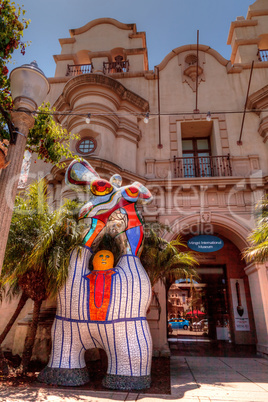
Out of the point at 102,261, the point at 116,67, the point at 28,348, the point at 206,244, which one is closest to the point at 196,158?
the point at 206,244

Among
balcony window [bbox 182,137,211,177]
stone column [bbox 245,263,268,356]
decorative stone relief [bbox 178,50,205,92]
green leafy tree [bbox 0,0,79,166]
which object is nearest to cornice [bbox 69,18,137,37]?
decorative stone relief [bbox 178,50,205,92]

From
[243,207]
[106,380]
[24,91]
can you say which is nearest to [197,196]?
[243,207]

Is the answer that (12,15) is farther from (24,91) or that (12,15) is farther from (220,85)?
(220,85)

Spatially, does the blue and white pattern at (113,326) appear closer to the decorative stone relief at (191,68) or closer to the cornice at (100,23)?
the decorative stone relief at (191,68)

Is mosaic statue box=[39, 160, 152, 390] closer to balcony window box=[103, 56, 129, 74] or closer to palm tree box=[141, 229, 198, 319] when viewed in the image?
palm tree box=[141, 229, 198, 319]

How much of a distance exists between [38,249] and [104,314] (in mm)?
1877

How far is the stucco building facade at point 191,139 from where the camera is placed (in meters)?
10.1

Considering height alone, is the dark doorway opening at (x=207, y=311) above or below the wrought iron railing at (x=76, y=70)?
below

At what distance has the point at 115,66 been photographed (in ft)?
46.9

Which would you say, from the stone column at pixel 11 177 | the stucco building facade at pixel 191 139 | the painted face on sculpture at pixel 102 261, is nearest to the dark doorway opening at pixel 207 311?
the stucco building facade at pixel 191 139

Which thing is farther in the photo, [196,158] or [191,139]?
[191,139]

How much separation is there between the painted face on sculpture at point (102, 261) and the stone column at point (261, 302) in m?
5.76

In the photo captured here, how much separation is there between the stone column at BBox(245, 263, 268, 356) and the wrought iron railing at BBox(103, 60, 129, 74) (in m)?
11.4

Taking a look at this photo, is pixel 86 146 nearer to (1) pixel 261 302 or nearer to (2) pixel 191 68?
(2) pixel 191 68
